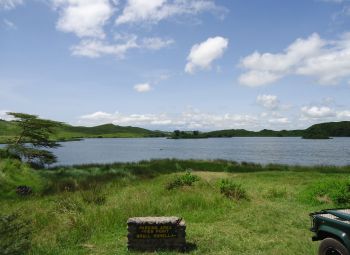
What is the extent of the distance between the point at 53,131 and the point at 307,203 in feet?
126

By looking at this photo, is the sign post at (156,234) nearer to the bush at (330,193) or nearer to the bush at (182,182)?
the bush at (330,193)

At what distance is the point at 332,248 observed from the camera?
7438mm

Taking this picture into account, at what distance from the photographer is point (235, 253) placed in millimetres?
10000

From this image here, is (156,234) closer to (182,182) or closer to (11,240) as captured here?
(11,240)

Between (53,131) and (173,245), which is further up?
(53,131)

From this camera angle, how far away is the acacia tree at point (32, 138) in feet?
151

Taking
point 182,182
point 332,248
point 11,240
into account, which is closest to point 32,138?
point 182,182

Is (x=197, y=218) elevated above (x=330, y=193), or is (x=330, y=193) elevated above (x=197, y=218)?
(x=330, y=193)

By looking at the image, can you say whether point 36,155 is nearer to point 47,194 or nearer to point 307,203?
point 47,194

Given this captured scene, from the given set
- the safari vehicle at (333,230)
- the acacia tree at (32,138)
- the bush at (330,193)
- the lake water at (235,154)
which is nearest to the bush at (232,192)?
the bush at (330,193)

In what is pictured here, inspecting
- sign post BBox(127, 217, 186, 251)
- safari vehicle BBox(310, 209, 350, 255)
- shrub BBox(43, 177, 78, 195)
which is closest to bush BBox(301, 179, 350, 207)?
sign post BBox(127, 217, 186, 251)

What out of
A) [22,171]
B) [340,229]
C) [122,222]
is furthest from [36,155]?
[340,229]

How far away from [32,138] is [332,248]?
46064 millimetres

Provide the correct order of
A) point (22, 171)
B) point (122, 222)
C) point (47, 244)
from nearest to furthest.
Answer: point (47, 244) < point (122, 222) < point (22, 171)
